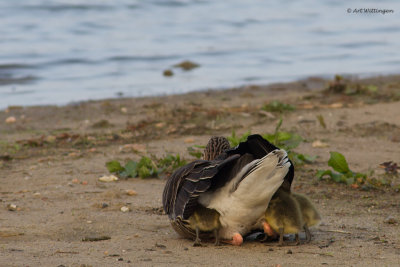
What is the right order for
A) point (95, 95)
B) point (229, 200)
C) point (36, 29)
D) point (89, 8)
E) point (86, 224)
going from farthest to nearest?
1. point (89, 8)
2. point (36, 29)
3. point (95, 95)
4. point (86, 224)
5. point (229, 200)

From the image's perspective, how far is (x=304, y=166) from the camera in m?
7.54

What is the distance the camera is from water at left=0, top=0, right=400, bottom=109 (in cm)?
1405

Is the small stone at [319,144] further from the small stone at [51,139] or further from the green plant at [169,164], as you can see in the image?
the small stone at [51,139]

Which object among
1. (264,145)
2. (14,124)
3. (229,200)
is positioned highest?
(264,145)

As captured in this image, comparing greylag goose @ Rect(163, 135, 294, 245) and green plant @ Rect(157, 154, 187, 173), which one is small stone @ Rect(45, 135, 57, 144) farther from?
greylag goose @ Rect(163, 135, 294, 245)

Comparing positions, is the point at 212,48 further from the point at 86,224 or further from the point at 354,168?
the point at 86,224

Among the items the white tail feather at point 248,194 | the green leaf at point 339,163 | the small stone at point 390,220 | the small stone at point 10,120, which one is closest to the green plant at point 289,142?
the green leaf at point 339,163

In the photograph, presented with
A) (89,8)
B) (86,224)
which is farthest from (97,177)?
(89,8)

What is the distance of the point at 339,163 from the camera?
265 inches

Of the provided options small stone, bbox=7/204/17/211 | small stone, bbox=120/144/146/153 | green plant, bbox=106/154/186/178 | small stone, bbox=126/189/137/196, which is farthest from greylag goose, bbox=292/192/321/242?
small stone, bbox=120/144/146/153

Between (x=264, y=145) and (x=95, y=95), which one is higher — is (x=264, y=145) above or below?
above

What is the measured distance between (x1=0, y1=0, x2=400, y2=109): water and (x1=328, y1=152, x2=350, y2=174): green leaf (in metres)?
6.46

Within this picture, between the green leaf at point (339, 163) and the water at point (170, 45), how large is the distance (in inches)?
254

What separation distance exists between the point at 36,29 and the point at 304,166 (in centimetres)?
1417
